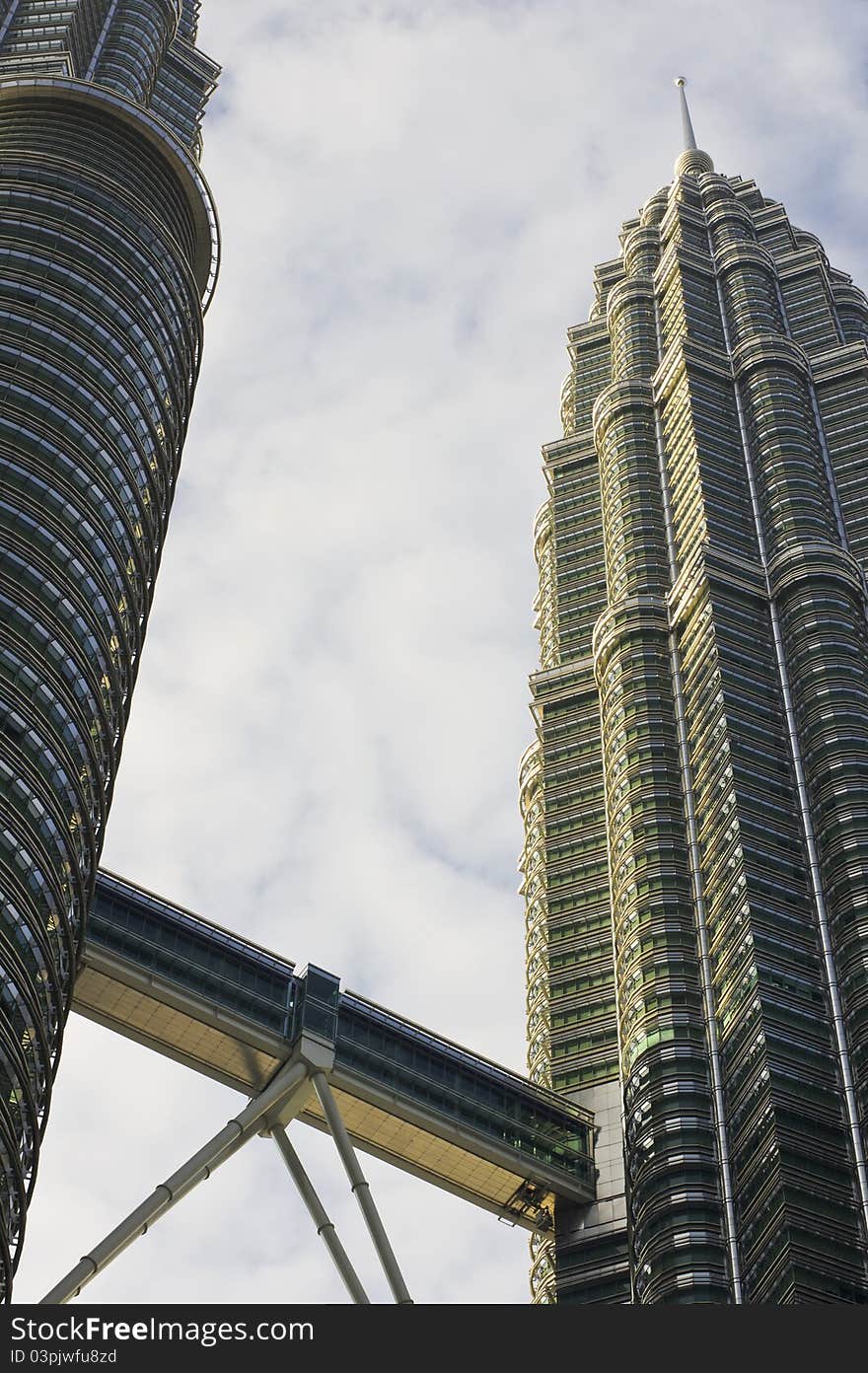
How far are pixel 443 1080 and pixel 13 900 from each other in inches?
1872

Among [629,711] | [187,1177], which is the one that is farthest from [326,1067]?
[629,711]

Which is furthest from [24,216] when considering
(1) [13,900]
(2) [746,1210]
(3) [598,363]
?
(3) [598,363]

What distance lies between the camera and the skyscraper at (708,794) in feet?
366

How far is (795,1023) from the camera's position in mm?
115812

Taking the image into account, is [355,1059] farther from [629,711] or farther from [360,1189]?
[629,711]

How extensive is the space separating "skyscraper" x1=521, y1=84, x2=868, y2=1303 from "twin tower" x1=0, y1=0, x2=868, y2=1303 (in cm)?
24

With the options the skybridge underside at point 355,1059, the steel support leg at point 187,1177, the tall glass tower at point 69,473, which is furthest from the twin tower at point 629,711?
the steel support leg at point 187,1177

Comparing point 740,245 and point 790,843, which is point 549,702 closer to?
point 790,843

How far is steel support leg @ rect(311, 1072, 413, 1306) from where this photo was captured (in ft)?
383

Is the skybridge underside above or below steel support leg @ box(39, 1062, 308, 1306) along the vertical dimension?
above

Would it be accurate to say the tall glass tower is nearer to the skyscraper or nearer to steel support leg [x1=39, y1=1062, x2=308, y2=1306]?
steel support leg [x1=39, y1=1062, x2=308, y2=1306]

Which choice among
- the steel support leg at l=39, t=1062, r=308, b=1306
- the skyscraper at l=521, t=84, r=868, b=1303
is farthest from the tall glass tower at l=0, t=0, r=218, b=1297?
the skyscraper at l=521, t=84, r=868, b=1303

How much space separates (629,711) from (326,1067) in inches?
1446

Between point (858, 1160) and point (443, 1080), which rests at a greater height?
point (443, 1080)
